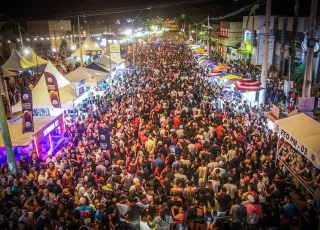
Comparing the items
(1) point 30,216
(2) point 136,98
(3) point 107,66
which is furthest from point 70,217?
(3) point 107,66

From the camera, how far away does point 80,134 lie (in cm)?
1280

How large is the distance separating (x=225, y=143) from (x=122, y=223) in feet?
16.2

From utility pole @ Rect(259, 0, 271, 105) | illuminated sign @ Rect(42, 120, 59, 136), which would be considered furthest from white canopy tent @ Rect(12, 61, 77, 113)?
utility pole @ Rect(259, 0, 271, 105)

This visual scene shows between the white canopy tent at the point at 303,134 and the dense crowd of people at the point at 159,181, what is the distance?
3.11 ft

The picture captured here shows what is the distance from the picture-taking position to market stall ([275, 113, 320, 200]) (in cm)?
748

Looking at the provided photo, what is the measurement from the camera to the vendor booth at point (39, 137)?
1045cm

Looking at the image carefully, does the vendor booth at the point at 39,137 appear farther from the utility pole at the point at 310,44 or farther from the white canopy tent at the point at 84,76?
the utility pole at the point at 310,44

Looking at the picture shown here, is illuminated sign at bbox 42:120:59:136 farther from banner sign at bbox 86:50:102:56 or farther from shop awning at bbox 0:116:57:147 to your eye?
banner sign at bbox 86:50:102:56

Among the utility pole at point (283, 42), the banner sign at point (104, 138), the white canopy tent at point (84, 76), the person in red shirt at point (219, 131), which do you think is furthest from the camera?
the utility pole at point (283, 42)

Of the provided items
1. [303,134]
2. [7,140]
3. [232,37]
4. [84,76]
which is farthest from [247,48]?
[7,140]

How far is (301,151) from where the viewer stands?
7969mm

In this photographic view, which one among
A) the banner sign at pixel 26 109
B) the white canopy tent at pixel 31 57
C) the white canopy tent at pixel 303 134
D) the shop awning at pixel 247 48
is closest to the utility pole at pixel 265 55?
the white canopy tent at pixel 303 134

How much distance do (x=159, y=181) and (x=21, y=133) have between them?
561 centimetres

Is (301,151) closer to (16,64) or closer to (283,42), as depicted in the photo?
(283,42)
